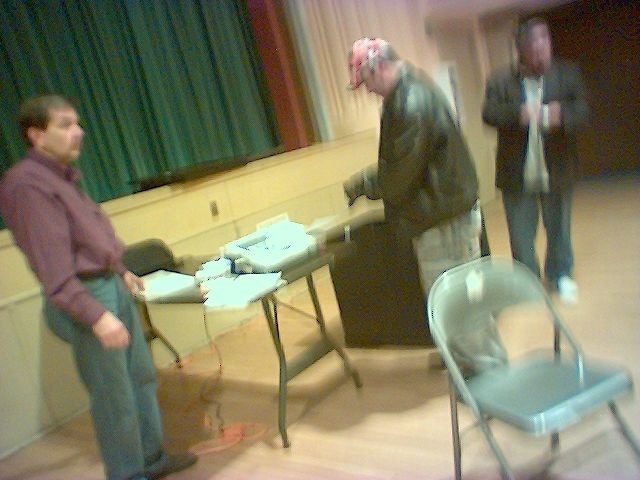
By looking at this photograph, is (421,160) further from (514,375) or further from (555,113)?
(555,113)

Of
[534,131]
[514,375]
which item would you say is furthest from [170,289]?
[534,131]

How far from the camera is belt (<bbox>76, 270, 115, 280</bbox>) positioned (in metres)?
1.83

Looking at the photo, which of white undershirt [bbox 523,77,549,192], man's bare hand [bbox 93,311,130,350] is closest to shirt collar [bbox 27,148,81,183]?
man's bare hand [bbox 93,311,130,350]

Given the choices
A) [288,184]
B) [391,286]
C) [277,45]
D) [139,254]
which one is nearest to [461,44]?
[277,45]

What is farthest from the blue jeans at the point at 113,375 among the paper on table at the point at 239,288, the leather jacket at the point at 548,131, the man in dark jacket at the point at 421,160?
the leather jacket at the point at 548,131

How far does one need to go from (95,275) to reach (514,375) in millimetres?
1310

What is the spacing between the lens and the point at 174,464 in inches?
87.5

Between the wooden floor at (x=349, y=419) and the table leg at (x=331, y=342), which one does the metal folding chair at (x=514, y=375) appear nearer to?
the wooden floor at (x=349, y=419)

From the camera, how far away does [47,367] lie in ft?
9.44

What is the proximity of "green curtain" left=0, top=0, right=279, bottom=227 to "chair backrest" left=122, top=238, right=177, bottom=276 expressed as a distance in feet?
1.90

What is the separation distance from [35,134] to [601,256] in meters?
3.24

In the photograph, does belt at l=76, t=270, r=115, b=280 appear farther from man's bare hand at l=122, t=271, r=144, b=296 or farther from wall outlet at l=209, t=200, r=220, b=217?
wall outlet at l=209, t=200, r=220, b=217

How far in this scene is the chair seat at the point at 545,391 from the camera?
1349mm

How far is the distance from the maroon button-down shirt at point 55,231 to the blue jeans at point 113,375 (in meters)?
0.09
